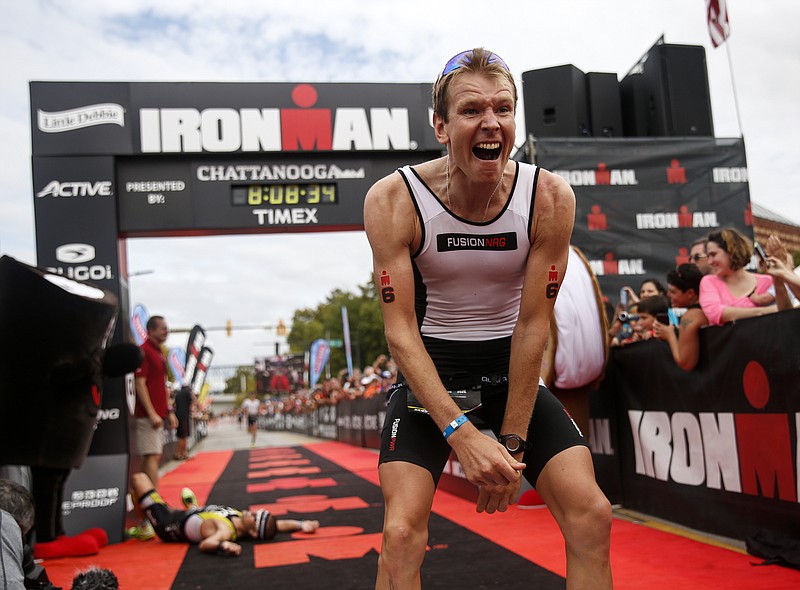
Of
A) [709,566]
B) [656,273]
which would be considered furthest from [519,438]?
[656,273]

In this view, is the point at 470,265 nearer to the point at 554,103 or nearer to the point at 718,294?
the point at 718,294

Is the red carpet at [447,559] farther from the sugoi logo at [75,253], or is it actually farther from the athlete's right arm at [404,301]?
the sugoi logo at [75,253]

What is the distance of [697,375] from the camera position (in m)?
5.29

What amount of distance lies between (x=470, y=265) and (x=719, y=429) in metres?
3.26

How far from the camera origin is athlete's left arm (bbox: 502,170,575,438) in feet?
8.07

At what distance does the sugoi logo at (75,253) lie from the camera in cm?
712

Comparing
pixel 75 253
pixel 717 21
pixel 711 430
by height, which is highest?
pixel 717 21

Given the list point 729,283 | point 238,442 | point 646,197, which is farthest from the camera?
point 238,442

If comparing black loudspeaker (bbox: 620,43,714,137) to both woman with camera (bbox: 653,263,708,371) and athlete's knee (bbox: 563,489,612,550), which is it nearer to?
woman with camera (bbox: 653,263,708,371)

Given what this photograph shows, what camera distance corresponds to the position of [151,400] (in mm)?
7574

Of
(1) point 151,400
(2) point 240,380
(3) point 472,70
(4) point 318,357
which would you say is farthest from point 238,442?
(2) point 240,380

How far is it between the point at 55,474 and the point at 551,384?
3.88m

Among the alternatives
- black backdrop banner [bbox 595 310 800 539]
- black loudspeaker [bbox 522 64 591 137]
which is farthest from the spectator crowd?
black loudspeaker [bbox 522 64 591 137]

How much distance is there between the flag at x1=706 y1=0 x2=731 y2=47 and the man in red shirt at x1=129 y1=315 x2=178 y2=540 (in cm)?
741
